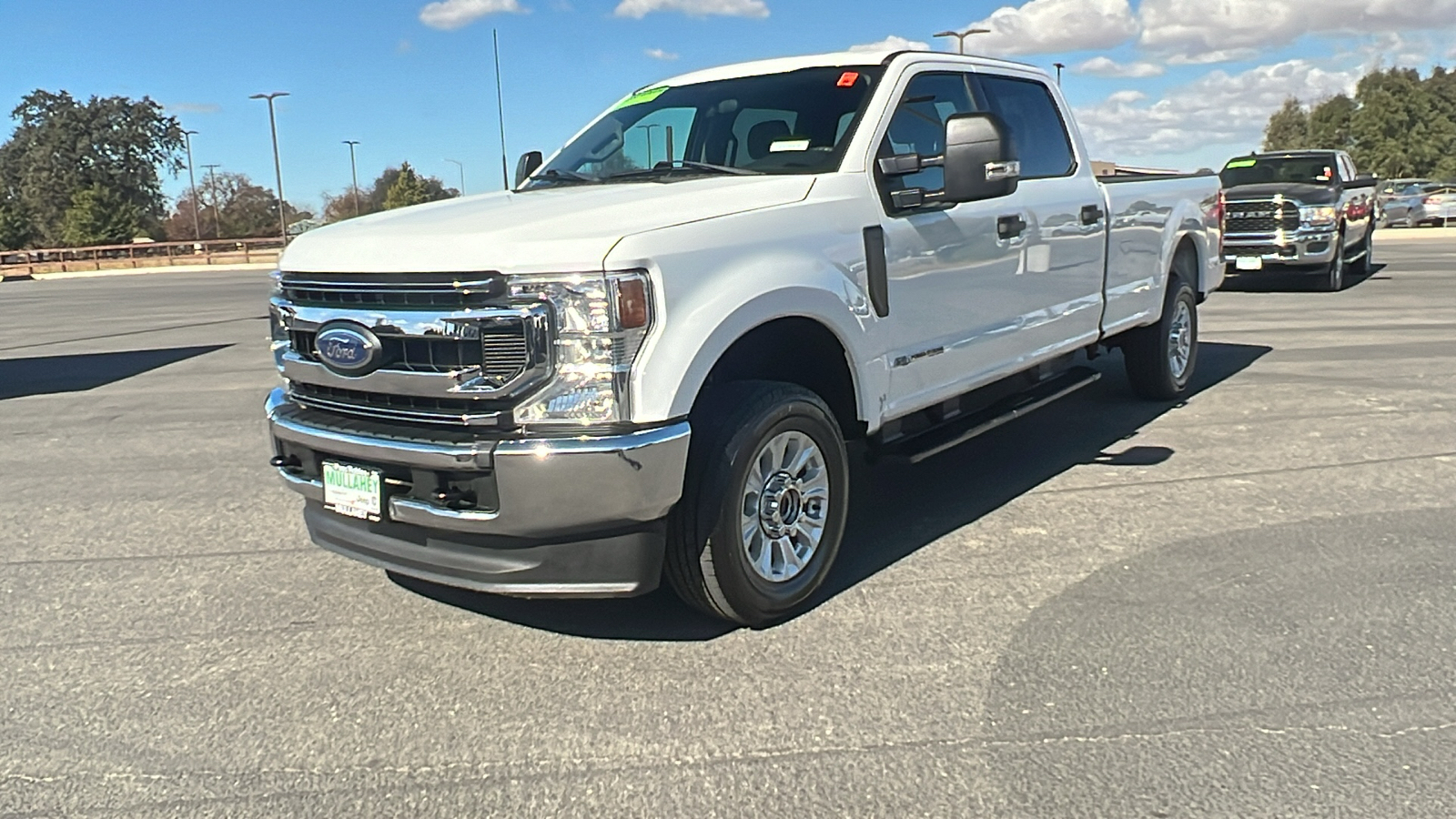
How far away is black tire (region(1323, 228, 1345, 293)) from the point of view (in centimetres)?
1488

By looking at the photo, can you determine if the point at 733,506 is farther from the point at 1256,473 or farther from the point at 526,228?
the point at 1256,473

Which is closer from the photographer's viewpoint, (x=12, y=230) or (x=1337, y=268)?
(x=1337, y=268)

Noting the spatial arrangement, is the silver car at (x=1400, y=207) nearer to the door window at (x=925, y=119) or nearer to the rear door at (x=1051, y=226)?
the rear door at (x=1051, y=226)

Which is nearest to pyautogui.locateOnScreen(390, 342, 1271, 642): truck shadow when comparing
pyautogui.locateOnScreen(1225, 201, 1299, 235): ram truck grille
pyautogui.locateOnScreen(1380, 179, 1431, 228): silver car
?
pyautogui.locateOnScreen(1225, 201, 1299, 235): ram truck grille

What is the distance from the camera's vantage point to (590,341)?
3.33 metres

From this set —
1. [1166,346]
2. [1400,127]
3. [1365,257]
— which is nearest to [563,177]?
[1166,346]

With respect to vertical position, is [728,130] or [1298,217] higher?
[728,130]

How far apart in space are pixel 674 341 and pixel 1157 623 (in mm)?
1914

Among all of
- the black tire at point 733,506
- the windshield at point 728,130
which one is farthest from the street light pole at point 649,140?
the black tire at point 733,506

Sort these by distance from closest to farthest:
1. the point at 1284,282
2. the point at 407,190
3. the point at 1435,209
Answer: the point at 1284,282, the point at 1435,209, the point at 407,190

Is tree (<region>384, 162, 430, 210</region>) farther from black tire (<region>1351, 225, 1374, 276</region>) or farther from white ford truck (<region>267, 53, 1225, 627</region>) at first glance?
white ford truck (<region>267, 53, 1225, 627</region>)

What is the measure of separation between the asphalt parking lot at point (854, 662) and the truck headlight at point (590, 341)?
876mm

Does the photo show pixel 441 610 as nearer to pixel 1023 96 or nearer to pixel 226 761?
pixel 226 761

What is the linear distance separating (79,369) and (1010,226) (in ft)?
33.8
